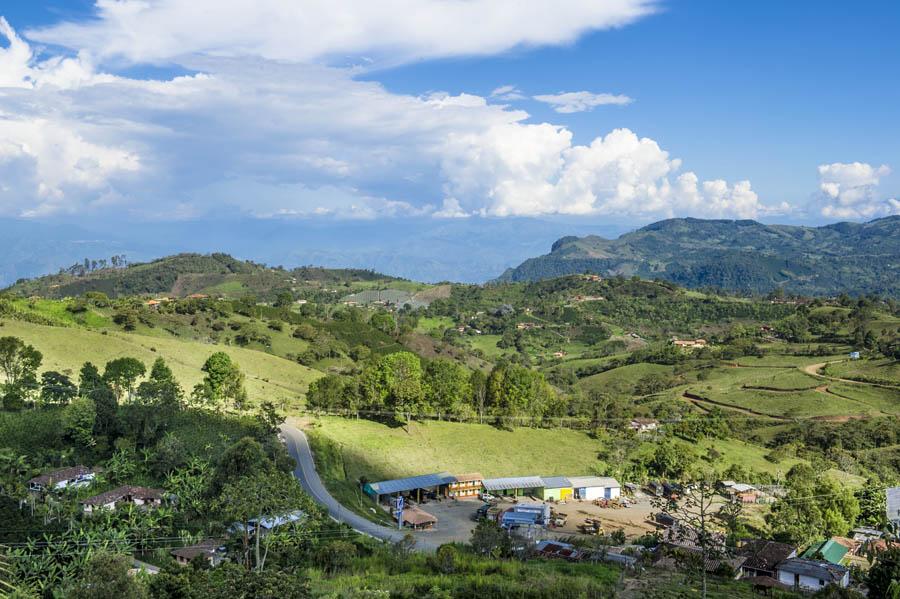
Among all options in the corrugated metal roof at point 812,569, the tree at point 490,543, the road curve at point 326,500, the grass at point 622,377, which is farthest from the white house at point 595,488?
the grass at point 622,377

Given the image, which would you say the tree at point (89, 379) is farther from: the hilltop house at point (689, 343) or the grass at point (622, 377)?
the hilltop house at point (689, 343)

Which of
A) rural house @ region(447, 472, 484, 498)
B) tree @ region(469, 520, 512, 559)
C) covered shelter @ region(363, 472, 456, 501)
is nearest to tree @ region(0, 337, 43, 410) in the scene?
covered shelter @ region(363, 472, 456, 501)

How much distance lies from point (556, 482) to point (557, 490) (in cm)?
70

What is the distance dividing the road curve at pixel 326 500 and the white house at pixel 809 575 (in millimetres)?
17755

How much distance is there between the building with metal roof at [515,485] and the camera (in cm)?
4816

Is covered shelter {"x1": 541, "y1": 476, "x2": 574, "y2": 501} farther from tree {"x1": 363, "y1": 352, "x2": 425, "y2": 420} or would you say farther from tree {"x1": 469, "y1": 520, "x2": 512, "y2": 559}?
tree {"x1": 469, "y1": 520, "x2": 512, "y2": 559}

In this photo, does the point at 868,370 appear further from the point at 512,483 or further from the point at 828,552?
the point at 512,483

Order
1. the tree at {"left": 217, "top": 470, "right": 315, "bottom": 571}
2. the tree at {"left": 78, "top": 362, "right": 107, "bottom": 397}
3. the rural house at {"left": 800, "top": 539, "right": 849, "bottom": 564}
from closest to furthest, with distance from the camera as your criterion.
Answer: the tree at {"left": 217, "top": 470, "right": 315, "bottom": 571} < the rural house at {"left": 800, "top": 539, "right": 849, "bottom": 564} < the tree at {"left": 78, "top": 362, "right": 107, "bottom": 397}

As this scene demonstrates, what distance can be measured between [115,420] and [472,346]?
341 ft

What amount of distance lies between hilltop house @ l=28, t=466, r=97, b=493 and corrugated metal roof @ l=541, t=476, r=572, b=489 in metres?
30.5

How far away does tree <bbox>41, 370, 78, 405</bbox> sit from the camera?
47.8 m

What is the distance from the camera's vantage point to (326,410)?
60.0m

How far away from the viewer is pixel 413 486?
44.6 meters

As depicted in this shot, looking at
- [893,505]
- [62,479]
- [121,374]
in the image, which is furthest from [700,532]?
[121,374]
